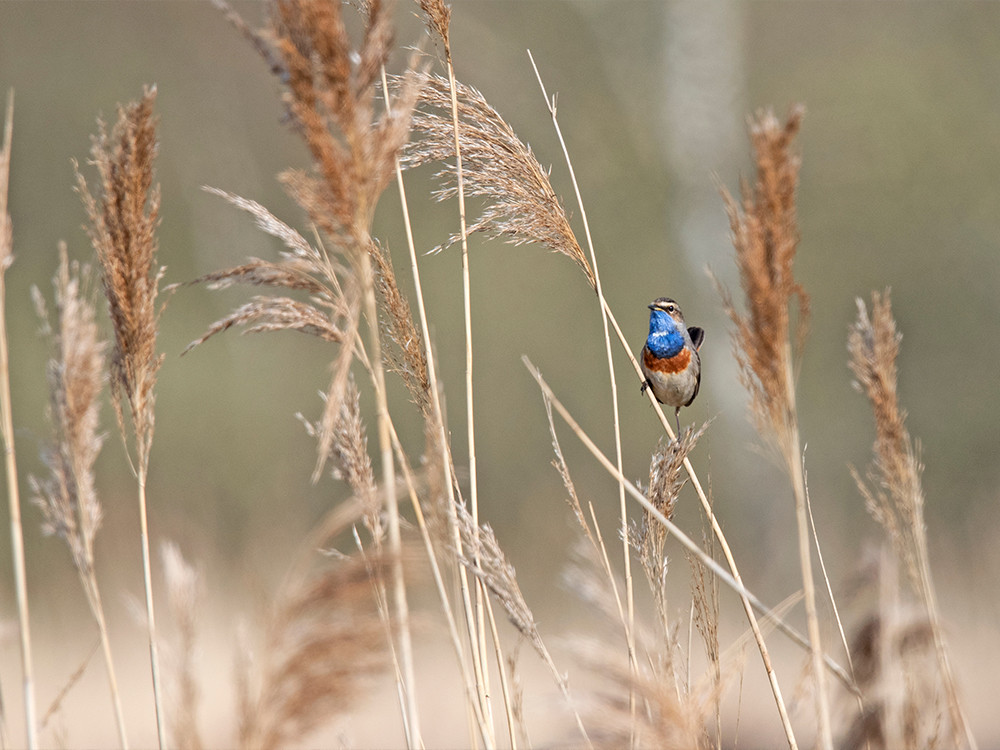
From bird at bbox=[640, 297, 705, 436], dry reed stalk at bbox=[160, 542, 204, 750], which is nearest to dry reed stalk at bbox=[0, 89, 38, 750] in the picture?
dry reed stalk at bbox=[160, 542, 204, 750]

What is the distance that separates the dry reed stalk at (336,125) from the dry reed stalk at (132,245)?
39 centimetres

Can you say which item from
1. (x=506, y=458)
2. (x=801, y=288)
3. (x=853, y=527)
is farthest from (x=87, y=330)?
(x=506, y=458)

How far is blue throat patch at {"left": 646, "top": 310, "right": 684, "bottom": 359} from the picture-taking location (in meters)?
3.71

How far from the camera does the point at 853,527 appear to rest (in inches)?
381

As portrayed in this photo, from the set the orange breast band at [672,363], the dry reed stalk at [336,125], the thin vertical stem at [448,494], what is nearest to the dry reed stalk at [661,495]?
the thin vertical stem at [448,494]

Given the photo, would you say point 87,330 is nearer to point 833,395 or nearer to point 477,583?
point 477,583

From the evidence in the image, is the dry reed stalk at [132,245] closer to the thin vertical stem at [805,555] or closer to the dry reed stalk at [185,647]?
the dry reed stalk at [185,647]

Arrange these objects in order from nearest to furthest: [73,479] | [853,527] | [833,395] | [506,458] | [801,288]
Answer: [801,288], [73,479], [853,527], [506,458], [833,395]

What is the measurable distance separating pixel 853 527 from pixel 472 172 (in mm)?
8226

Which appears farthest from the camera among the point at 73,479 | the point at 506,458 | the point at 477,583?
the point at 506,458

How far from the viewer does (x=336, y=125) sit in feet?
5.77

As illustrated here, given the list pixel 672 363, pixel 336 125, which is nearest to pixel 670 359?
pixel 672 363

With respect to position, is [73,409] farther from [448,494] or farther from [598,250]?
[598,250]

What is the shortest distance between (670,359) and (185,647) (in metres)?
2.45
